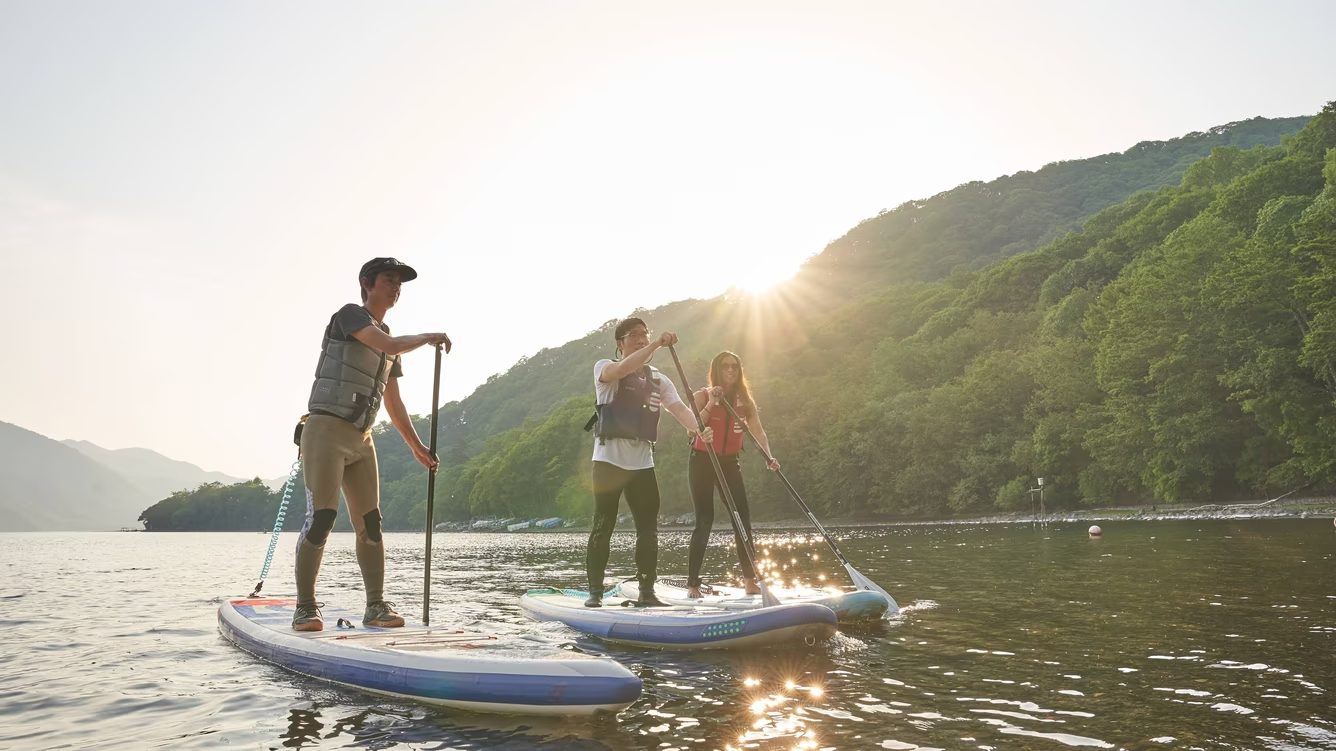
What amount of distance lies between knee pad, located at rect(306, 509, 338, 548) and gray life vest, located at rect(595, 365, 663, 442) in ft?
10.1

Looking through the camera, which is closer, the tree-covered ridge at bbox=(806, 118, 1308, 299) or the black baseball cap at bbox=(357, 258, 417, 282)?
the black baseball cap at bbox=(357, 258, 417, 282)

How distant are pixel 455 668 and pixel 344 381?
3017mm

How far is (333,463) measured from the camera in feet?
23.8

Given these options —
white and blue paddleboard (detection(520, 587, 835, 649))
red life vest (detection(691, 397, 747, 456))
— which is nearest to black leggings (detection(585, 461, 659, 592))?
white and blue paddleboard (detection(520, 587, 835, 649))

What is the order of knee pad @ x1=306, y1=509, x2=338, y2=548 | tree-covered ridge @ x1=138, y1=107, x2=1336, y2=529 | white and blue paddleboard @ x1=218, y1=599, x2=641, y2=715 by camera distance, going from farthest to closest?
tree-covered ridge @ x1=138, y1=107, x2=1336, y2=529 < knee pad @ x1=306, y1=509, x2=338, y2=548 < white and blue paddleboard @ x1=218, y1=599, x2=641, y2=715

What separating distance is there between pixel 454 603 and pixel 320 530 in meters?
7.24

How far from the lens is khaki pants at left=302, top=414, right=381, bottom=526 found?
7156 mm

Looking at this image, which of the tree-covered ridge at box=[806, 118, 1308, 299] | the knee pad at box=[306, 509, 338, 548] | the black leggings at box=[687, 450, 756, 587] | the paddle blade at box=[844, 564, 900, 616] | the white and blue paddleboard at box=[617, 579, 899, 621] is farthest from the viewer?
the tree-covered ridge at box=[806, 118, 1308, 299]

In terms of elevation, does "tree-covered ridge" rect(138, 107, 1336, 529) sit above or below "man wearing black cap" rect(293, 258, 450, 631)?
above

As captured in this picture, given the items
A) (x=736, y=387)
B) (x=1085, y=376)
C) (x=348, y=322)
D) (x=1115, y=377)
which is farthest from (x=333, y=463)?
(x=1085, y=376)

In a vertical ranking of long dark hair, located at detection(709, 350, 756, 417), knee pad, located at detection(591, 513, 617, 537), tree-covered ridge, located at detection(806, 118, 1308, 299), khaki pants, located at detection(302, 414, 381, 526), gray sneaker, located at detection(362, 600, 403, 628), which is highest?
tree-covered ridge, located at detection(806, 118, 1308, 299)

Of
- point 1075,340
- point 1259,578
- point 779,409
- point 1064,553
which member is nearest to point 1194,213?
point 1075,340

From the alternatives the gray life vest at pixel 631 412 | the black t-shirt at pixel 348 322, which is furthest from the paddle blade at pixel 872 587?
the black t-shirt at pixel 348 322

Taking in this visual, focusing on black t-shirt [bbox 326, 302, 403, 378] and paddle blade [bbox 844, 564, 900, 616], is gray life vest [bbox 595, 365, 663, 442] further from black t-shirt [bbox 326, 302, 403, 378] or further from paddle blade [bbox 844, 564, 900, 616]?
paddle blade [bbox 844, 564, 900, 616]
